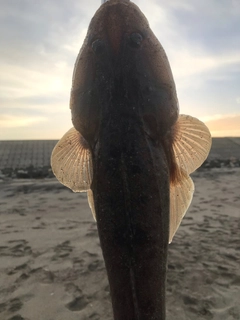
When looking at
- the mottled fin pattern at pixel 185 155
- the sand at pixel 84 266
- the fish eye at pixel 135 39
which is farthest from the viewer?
the sand at pixel 84 266

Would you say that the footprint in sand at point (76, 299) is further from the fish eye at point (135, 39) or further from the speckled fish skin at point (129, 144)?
the fish eye at point (135, 39)

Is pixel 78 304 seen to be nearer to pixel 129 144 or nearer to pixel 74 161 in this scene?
pixel 74 161

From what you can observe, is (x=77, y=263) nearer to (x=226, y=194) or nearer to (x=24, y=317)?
(x=24, y=317)

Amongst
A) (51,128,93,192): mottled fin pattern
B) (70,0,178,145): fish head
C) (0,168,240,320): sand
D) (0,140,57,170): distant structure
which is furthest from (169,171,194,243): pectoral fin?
(0,140,57,170): distant structure

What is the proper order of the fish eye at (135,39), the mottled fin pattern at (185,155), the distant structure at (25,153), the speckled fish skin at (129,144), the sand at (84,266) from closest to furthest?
1. the speckled fish skin at (129,144)
2. the fish eye at (135,39)
3. the mottled fin pattern at (185,155)
4. the sand at (84,266)
5. the distant structure at (25,153)

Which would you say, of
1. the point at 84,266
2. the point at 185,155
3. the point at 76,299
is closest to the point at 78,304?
the point at 76,299

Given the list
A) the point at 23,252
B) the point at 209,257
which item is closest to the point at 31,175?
the point at 23,252

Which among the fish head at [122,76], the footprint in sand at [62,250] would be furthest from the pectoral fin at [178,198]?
the footprint in sand at [62,250]
